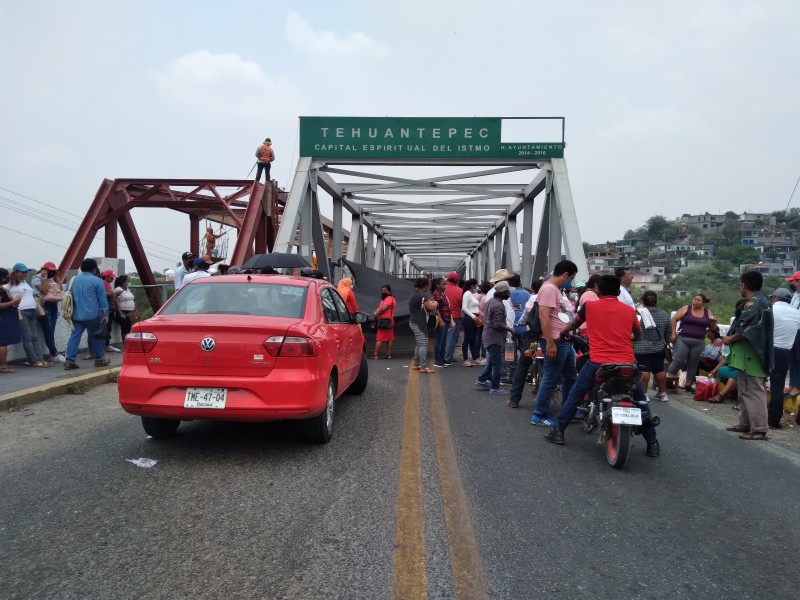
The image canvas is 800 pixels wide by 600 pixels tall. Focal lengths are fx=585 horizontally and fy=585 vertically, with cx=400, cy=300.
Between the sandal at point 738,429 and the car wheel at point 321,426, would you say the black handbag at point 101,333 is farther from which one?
the sandal at point 738,429

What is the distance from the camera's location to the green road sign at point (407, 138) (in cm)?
1561

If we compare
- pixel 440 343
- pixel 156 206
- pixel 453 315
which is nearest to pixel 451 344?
pixel 440 343

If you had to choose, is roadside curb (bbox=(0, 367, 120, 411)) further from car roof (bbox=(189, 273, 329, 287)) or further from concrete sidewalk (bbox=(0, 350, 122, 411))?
car roof (bbox=(189, 273, 329, 287))

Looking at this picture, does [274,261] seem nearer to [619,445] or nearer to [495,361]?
[495,361]

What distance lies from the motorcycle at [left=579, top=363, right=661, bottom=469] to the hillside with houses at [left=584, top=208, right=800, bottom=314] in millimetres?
2753

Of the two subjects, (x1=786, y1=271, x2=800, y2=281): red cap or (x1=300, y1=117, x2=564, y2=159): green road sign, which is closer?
(x1=786, y1=271, x2=800, y2=281): red cap

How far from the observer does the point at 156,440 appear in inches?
213

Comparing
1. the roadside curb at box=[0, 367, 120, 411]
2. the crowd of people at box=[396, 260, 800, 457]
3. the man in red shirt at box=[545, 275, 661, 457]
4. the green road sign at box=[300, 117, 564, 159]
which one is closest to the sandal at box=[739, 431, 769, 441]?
the crowd of people at box=[396, 260, 800, 457]

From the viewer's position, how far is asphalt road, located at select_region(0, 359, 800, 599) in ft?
9.52

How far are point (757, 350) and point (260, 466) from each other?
5.10 meters

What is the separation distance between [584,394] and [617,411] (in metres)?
0.63

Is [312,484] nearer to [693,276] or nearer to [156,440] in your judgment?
[156,440]

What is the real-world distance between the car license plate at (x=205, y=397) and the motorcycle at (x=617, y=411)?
3.24 metres

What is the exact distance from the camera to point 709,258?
571 inches
